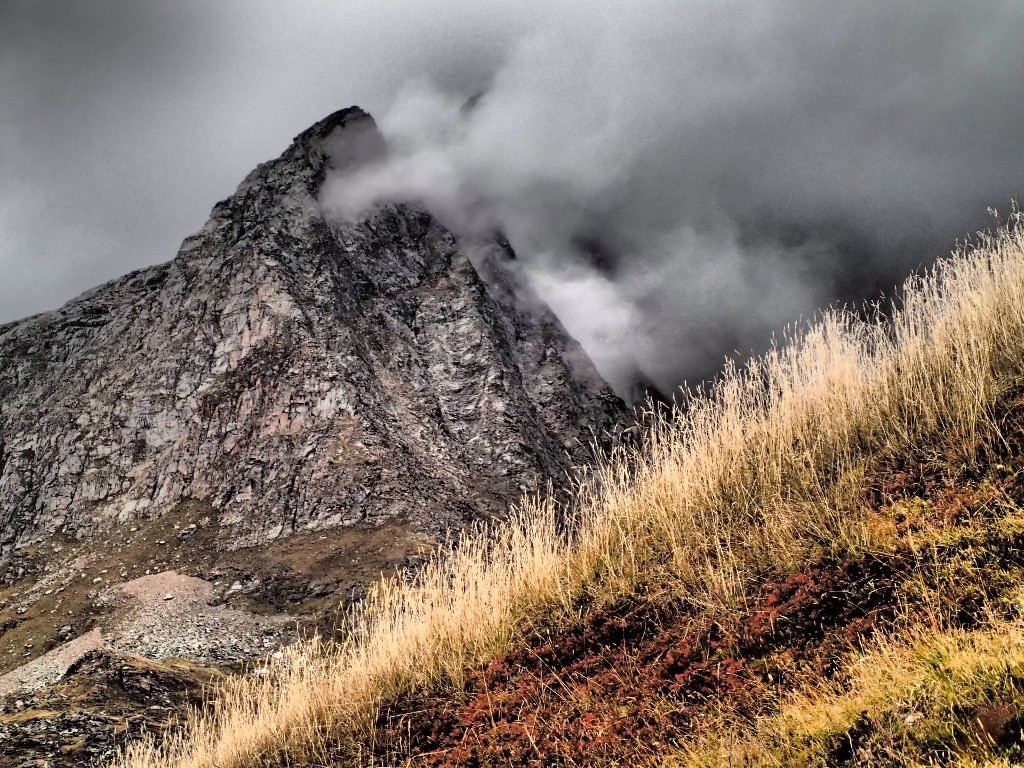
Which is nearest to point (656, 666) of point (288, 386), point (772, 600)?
point (772, 600)

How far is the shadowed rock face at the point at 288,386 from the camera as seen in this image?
50.6 meters

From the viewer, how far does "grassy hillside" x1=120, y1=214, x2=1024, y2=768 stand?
297 centimetres

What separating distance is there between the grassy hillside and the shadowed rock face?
40080mm

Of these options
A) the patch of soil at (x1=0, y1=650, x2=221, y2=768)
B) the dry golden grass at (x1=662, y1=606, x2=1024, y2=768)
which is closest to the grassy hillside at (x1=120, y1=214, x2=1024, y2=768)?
the dry golden grass at (x1=662, y1=606, x2=1024, y2=768)

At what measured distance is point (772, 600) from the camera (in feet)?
13.1

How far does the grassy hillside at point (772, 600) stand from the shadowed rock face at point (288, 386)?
40080 millimetres

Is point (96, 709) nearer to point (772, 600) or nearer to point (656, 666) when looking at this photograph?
point (656, 666)

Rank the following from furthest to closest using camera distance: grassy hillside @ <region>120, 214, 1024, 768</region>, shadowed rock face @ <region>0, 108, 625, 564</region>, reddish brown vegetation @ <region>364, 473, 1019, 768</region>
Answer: shadowed rock face @ <region>0, 108, 625, 564</region>
reddish brown vegetation @ <region>364, 473, 1019, 768</region>
grassy hillside @ <region>120, 214, 1024, 768</region>

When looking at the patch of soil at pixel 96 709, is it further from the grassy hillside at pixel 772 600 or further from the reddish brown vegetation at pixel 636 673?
the reddish brown vegetation at pixel 636 673

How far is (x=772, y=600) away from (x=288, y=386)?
54631 millimetres

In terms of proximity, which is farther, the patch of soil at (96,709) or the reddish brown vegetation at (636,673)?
the patch of soil at (96,709)

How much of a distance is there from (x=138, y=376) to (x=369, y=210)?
30.0 meters

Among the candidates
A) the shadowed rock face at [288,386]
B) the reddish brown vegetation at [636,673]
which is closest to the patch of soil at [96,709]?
the reddish brown vegetation at [636,673]

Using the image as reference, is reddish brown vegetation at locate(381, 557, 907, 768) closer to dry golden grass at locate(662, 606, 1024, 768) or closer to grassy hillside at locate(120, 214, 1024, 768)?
grassy hillside at locate(120, 214, 1024, 768)
